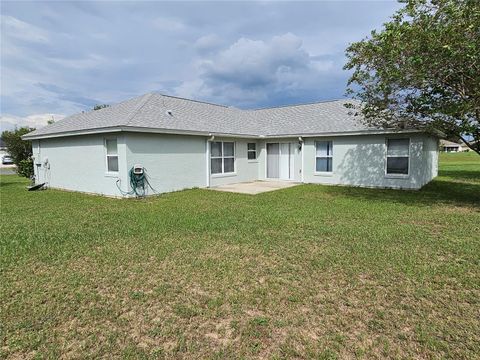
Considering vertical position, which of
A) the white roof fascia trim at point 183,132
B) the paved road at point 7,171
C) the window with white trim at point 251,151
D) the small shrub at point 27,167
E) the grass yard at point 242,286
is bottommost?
the grass yard at point 242,286

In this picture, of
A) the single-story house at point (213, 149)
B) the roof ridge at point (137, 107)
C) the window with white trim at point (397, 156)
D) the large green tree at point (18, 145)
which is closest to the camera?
the roof ridge at point (137, 107)

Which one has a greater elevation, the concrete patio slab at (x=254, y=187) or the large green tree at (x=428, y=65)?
the large green tree at (x=428, y=65)

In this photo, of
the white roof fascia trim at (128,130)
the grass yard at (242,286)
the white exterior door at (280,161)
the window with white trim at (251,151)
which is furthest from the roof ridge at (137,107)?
the white exterior door at (280,161)

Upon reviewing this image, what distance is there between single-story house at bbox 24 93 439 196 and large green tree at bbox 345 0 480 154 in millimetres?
3118

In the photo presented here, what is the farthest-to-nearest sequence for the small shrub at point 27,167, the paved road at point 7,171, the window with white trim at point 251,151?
the paved road at point 7,171 → the small shrub at point 27,167 → the window with white trim at point 251,151

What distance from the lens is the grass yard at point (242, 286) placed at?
9.62 ft

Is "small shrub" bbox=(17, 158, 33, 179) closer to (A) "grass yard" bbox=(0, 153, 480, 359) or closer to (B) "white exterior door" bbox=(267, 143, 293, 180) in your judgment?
(A) "grass yard" bbox=(0, 153, 480, 359)

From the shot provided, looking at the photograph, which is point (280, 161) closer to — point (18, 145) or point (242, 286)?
point (242, 286)

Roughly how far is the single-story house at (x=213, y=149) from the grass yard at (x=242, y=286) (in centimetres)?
474

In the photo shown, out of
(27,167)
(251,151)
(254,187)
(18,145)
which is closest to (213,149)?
(254,187)

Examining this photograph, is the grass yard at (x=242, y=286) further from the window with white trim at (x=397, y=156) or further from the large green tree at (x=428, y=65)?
the window with white trim at (x=397, y=156)

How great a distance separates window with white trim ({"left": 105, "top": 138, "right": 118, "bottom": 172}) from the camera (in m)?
12.2

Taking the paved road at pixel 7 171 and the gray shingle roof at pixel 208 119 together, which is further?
the paved road at pixel 7 171

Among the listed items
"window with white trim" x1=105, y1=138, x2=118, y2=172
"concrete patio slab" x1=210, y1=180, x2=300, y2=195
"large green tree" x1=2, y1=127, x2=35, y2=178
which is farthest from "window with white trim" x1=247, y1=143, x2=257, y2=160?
"large green tree" x1=2, y1=127, x2=35, y2=178
